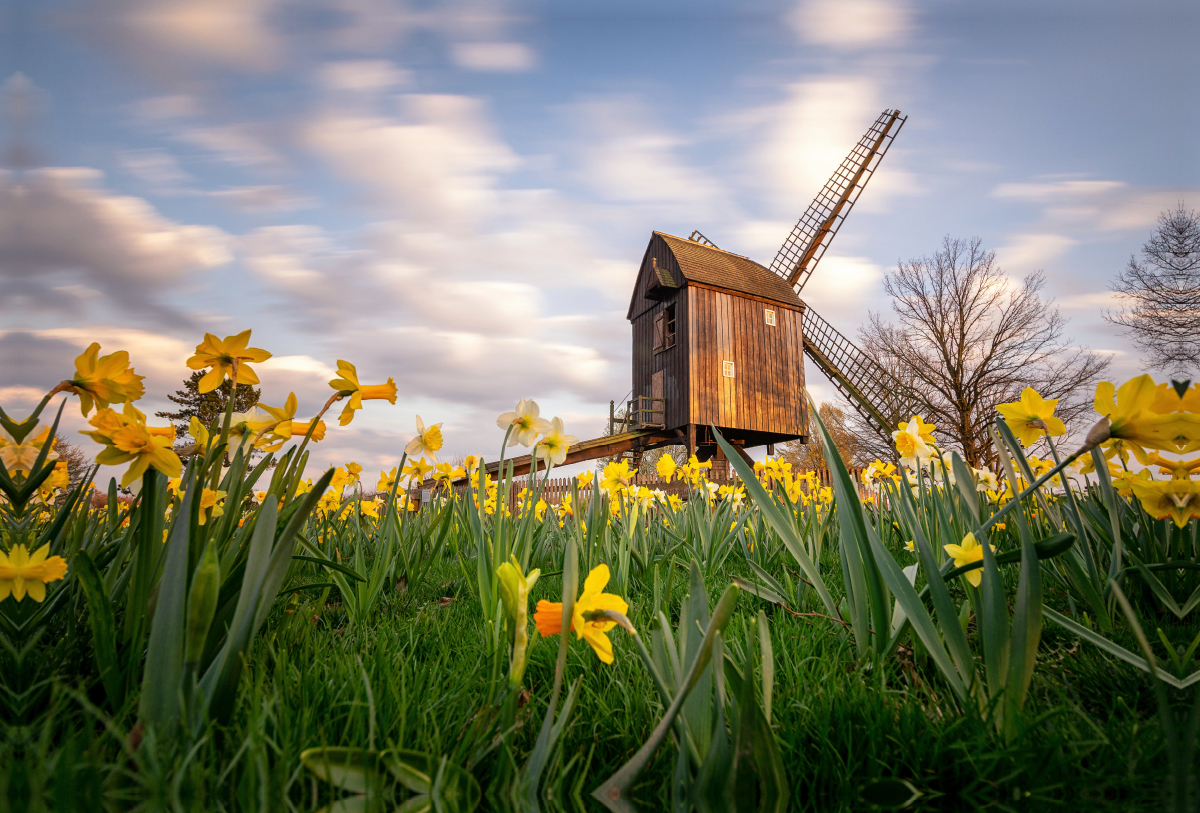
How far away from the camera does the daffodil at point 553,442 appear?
2.22m

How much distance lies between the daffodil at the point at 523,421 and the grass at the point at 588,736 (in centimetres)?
80

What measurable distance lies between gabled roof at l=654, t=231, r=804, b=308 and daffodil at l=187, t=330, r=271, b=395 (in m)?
16.6

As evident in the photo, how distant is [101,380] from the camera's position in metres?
1.27

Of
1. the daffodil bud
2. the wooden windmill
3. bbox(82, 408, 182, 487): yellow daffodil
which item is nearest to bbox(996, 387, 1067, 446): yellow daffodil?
the daffodil bud

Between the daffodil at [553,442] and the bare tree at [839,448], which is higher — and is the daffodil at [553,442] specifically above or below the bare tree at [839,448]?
below

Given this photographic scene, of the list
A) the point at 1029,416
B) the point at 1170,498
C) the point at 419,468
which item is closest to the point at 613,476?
the point at 419,468

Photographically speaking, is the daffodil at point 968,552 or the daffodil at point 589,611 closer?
the daffodil at point 589,611

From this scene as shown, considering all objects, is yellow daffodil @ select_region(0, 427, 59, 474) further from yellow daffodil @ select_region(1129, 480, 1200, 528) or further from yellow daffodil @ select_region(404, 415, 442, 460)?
yellow daffodil @ select_region(1129, 480, 1200, 528)

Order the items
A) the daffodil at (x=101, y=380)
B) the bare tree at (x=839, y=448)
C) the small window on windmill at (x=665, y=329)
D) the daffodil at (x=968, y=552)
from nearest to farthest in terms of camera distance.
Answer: the daffodil at (x=968, y=552), the daffodil at (x=101, y=380), the small window on windmill at (x=665, y=329), the bare tree at (x=839, y=448)

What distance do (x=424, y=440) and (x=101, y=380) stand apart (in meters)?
1.23

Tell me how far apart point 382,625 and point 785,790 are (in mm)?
1333

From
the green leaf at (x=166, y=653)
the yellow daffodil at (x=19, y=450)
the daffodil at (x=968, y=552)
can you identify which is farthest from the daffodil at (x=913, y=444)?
the yellow daffodil at (x=19, y=450)

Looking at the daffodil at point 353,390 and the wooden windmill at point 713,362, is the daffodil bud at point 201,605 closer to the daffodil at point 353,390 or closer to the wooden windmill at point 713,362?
the daffodil at point 353,390

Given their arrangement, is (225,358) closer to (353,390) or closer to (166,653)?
(353,390)
